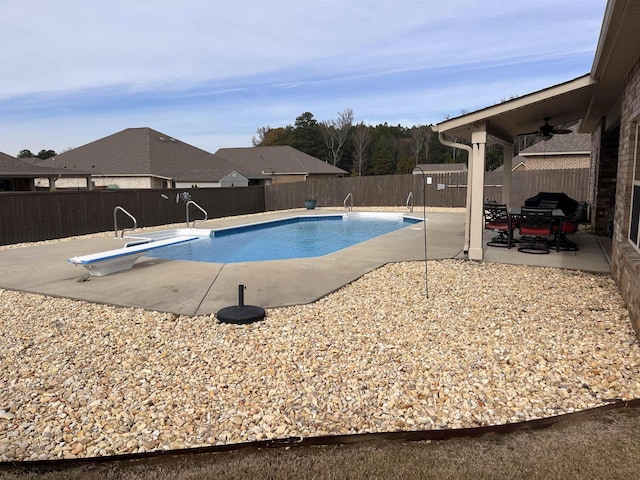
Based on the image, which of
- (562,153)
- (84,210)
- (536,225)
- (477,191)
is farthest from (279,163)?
(477,191)

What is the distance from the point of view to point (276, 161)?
40.7 metres

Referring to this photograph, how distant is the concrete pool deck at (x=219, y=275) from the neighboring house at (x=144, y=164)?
17.7m

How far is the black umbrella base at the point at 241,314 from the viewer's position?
5.04 meters

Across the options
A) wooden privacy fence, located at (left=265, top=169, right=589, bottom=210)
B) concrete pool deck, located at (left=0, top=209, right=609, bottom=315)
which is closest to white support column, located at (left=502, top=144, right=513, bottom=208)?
concrete pool deck, located at (left=0, top=209, right=609, bottom=315)

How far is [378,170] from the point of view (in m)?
55.2

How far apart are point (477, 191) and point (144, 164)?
24.1m

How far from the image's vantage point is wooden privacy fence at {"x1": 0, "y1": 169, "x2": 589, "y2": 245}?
12594 millimetres

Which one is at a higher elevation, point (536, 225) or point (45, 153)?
Answer: point (45, 153)

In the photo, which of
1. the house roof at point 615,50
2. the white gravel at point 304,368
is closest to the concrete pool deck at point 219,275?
the white gravel at point 304,368

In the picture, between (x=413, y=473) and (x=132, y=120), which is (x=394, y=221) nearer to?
(x=413, y=473)

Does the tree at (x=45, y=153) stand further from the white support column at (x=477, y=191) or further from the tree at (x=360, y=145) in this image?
the white support column at (x=477, y=191)

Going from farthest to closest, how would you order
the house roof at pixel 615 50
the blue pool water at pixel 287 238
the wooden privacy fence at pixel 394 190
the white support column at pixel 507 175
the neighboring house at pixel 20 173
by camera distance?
the wooden privacy fence at pixel 394 190 → the neighboring house at pixel 20 173 → the white support column at pixel 507 175 → the blue pool water at pixel 287 238 → the house roof at pixel 615 50

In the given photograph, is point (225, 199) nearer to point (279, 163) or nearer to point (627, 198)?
point (627, 198)

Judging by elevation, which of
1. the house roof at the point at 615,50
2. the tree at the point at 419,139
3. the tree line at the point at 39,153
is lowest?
the house roof at the point at 615,50
